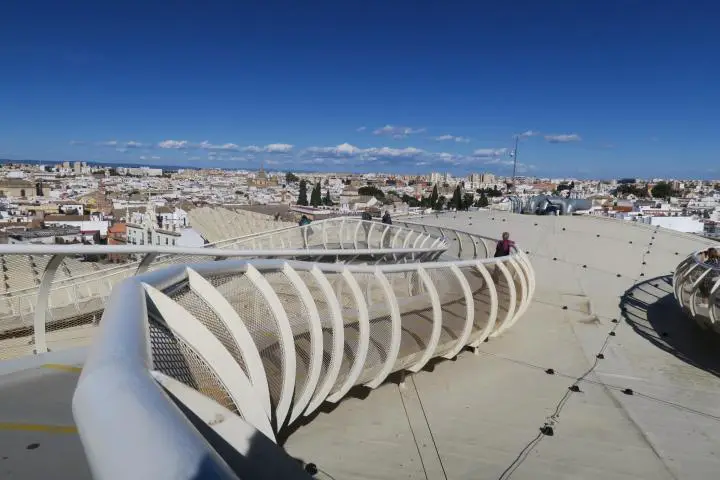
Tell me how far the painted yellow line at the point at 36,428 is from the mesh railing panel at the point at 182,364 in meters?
0.81

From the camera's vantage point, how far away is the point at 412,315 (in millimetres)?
5227

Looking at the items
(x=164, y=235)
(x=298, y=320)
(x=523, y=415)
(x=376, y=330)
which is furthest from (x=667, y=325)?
(x=164, y=235)

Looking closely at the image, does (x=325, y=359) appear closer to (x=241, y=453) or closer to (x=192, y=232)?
(x=241, y=453)

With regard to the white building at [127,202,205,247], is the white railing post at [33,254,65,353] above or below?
above

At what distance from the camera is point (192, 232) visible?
23.8 metres

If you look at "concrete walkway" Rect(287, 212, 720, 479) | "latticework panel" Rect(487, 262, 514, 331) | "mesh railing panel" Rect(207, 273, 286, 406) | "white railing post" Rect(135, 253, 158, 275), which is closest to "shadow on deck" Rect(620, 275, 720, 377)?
"concrete walkway" Rect(287, 212, 720, 479)

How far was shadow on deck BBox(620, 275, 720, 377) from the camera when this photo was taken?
7.52 metres

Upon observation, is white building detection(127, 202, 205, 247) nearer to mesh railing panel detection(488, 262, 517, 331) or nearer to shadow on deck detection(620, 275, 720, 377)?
mesh railing panel detection(488, 262, 517, 331)

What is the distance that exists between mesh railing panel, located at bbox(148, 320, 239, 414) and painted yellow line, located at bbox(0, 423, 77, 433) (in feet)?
2.66

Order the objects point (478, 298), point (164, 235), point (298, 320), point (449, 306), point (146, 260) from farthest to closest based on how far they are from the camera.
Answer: point (164, 235) < point (478, 298) < point (449, 306) < point (146, 260) < point (298, 320)

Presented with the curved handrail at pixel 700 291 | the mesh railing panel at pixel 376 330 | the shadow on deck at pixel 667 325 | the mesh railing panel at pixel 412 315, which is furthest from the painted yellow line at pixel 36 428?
the curved handrail at pixel 700 291

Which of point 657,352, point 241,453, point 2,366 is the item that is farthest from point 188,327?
point 657,352

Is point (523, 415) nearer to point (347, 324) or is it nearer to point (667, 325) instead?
point (347, 324)

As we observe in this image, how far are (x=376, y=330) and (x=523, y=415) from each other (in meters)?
1.94
